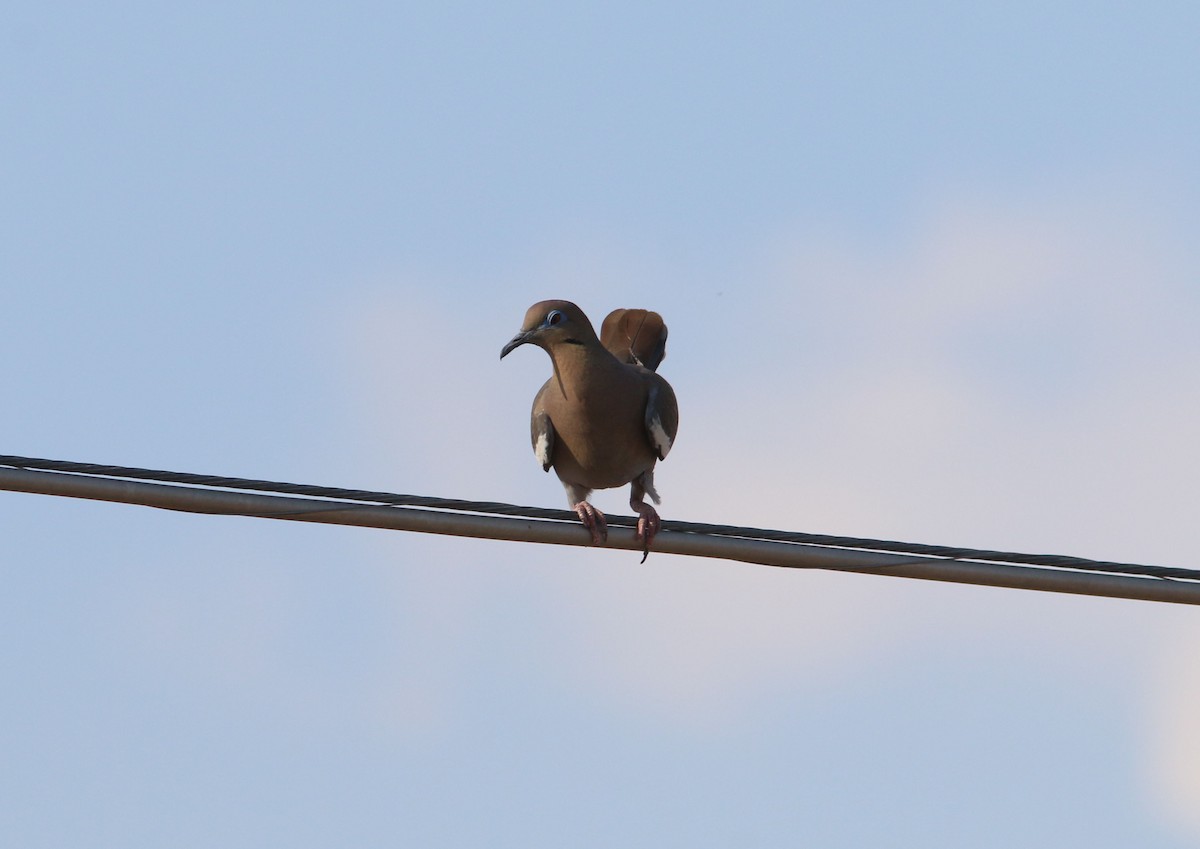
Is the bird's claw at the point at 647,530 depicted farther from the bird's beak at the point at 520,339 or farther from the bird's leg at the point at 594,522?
the bird's beak at the point at 520,339

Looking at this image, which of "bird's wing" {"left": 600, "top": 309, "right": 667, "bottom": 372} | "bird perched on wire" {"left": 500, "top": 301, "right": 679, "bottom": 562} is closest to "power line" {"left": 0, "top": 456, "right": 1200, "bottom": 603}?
"bird perched on wire" {"left": 500, "top": 301, "right": 679, "bottom": 562}

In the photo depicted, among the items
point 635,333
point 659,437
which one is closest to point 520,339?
point 659,437

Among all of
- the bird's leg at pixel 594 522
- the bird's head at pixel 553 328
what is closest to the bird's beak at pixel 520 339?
the bird's head at pixel 553 328

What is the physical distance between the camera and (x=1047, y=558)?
587 cm

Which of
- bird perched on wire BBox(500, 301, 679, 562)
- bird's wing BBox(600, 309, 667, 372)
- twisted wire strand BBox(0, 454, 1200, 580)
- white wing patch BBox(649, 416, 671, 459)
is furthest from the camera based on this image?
bird's wing BBox(600, 309, 667, 372)

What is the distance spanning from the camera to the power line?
571 cm

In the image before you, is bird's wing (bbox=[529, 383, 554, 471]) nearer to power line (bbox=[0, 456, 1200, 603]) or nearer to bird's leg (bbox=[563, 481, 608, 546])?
bird's leg (bbox=[563, 481, 608, 546])

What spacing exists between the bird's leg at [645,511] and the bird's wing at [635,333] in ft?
3.92

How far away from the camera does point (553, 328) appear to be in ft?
28.4

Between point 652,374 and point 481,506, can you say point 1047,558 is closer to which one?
point 481,506

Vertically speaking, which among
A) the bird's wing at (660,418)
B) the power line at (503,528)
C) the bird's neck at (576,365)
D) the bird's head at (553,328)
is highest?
the bird's head at (553,328)

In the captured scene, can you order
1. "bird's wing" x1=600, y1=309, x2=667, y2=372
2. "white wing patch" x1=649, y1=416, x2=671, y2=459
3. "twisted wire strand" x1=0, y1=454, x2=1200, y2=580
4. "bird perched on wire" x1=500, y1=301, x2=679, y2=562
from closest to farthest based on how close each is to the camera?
"twisted wire strand" x1=0, y1=454, x2=1200, y2=580 < "bird perched on wire" x1=500, y1=301, x2=679, y2=562 < "white wing patch" x1=649, y1=416, x2=671, y2=459 < "bird's wing" x1=600, y1=309, x2=667, y2=372

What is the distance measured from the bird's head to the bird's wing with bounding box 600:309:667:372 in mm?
1429

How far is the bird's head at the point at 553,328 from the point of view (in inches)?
341
